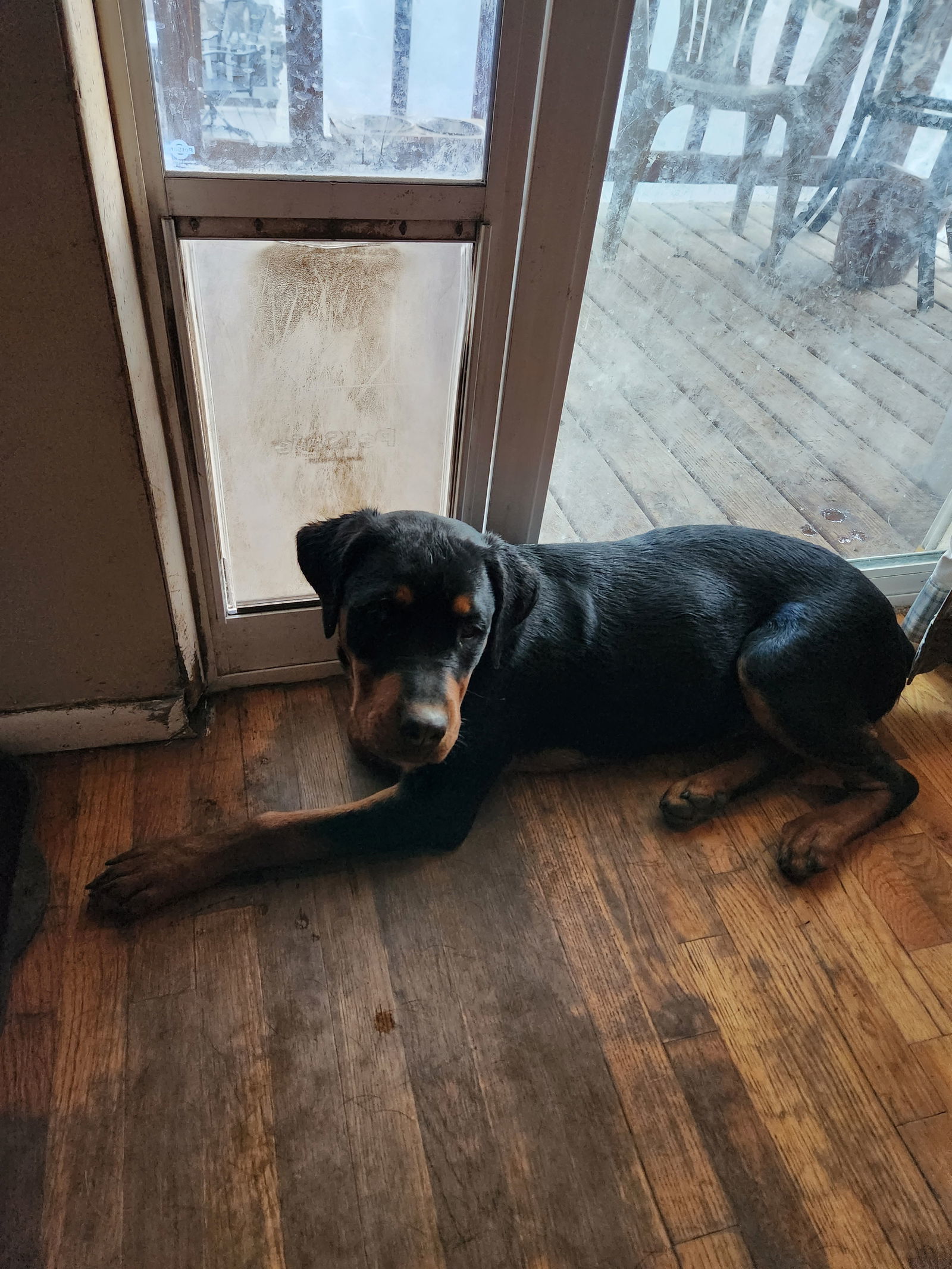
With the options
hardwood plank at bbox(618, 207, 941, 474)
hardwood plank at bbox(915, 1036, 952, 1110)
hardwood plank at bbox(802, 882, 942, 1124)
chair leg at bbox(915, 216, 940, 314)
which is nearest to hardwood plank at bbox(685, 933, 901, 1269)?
hardwood plank at bbox(802, 882, 942, 1124)

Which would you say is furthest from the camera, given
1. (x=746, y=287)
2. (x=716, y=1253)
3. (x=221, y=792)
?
(x=746, y=287)

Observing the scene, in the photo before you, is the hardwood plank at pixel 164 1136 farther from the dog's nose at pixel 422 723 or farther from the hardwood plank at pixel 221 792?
the dog's nose at pixel 422 723

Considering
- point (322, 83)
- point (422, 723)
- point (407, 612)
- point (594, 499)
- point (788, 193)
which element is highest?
point (322, 83)

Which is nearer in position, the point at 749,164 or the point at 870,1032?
the point at 870,1032

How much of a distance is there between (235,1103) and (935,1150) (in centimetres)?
117

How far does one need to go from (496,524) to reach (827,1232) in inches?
60.1

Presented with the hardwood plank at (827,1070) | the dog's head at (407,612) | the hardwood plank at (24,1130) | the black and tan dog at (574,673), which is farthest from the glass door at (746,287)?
the hardwood plank at (24,1130)

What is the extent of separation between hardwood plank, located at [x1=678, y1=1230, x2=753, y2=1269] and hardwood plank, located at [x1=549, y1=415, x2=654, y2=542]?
159cm

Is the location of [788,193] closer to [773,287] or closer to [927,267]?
[773,287]

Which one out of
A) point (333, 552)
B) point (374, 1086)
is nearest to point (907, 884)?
point (374, 1086)

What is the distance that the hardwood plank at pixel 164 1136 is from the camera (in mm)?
1214

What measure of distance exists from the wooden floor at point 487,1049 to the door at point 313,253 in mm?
640

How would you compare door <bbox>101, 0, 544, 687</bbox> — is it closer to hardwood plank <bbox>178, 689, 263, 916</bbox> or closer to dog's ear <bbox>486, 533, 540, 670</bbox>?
hardwood plank <bbox>178, 689, 263, 916</bbox>

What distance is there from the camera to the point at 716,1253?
1264 millimetres
